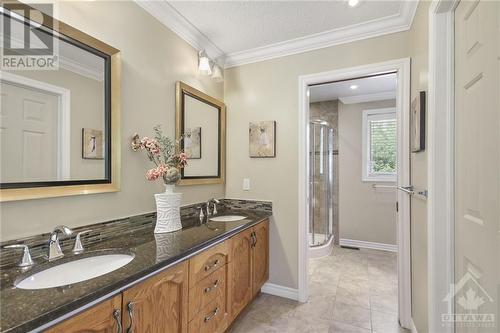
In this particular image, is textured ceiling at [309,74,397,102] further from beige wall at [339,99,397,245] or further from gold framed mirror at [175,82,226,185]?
gold framed mirror at [175,82,226,185]

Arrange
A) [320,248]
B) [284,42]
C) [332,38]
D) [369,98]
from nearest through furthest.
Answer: [332,38] < [284,42] < [320,248] < [369,98]

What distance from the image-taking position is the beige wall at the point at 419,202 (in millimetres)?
1442

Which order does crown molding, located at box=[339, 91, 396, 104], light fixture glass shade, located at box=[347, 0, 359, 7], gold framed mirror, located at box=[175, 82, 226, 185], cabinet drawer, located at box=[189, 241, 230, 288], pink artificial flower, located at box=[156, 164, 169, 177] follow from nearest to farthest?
cabinet drawer, located at box=[189, 241, 230, 288] → pink artificial flower, located at box=[156, 164, 169, 177] → light fixture glass shade, located at box=[347, 0, 359, 7] → gold framed mirror, located at box=[175, 82, 226, 185] → crown molding, located at box=[339, 91, 396, 104]

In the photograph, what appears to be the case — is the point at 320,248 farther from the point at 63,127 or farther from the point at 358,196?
the point at 63,127

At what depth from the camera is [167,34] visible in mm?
1932

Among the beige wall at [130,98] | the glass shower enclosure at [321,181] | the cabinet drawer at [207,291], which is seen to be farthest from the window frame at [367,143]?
the cabinet drawer at [207,291]

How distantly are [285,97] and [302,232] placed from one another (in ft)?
4.46

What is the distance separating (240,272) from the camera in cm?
190

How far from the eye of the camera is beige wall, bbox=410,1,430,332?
1.44m

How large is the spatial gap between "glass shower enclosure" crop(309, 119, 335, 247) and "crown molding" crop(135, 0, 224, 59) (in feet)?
6.47

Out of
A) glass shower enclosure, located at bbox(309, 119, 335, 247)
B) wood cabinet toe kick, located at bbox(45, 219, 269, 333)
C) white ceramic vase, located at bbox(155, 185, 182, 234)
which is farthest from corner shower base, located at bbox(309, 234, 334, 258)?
white ceramic vase, located at bbox(155, 185, 182, 234)

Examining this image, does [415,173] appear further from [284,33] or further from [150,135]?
[150,135]

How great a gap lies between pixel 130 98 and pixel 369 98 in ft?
11.5
